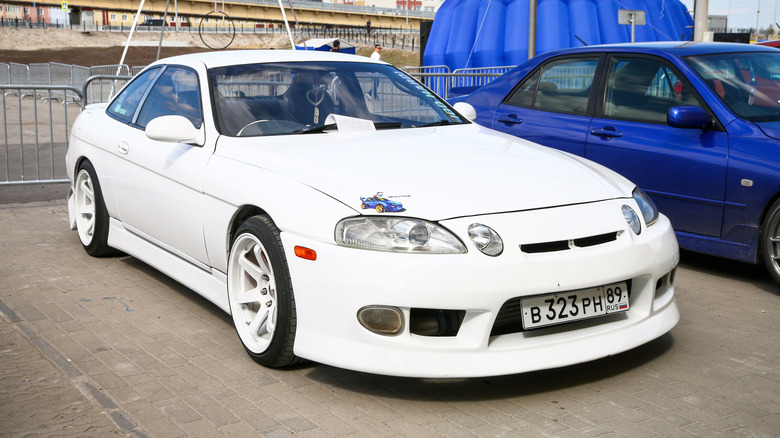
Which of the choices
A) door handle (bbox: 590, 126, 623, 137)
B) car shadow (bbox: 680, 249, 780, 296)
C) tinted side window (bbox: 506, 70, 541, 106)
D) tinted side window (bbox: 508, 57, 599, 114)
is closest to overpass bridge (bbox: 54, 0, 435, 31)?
tinted side window (bbox: 506, 70, 541, 106)

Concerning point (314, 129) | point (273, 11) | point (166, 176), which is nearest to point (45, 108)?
point (166, 176)

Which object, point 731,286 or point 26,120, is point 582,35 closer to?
point 26,120

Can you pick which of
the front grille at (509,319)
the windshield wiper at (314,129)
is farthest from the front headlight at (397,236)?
the windshield wiper at (314,129)

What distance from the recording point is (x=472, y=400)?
12.0 ft

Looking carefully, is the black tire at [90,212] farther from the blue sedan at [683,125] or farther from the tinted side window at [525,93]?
the tinted side window at [525,93]

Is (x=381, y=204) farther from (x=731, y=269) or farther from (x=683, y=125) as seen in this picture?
(x=731, y=269)

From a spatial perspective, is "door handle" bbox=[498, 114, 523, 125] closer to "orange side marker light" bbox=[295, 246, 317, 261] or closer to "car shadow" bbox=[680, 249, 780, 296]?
"car shadow" bbox=[680, 249, 780, 296]

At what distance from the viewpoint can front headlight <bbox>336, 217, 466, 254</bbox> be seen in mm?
3455

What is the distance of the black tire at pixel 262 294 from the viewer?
149 inches

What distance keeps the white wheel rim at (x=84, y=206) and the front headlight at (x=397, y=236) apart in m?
3.44

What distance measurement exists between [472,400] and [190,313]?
2.07 metres

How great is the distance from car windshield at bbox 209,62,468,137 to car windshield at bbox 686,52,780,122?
6.32ft

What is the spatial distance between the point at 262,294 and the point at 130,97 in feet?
8.38

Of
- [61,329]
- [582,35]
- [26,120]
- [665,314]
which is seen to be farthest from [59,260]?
[582,35]
